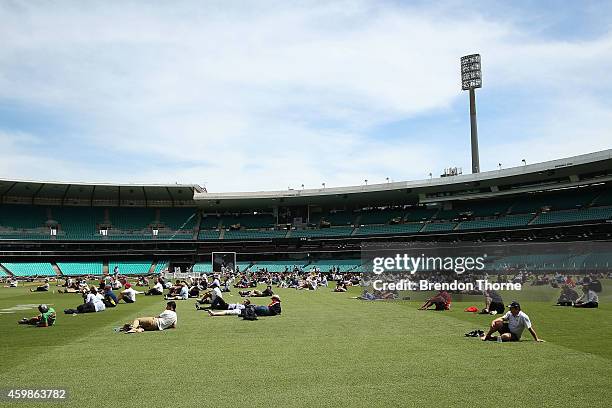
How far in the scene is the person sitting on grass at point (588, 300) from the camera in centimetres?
2025

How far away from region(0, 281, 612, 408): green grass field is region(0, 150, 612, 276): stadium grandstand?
1671 inches

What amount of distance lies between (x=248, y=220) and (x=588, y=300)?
5738 cm

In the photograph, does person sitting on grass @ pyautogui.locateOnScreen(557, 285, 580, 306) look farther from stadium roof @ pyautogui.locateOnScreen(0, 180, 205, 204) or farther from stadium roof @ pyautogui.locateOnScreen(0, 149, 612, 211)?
stadium roof @ pyautogui.locateOnScreen(0, 180, 205, 204)

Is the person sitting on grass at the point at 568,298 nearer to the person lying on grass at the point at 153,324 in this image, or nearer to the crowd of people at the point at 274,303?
the crowd of people at the point at 274,303

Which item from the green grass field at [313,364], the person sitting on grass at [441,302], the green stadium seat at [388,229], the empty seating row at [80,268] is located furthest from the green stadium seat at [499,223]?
the empty seating row at [80,268]

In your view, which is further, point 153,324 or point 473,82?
point 473,82

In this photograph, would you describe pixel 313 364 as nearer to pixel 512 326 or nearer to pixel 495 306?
pixel 512 326

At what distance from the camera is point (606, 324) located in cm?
1488

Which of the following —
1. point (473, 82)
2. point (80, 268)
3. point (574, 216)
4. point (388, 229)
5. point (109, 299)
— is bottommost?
point (80, 268)

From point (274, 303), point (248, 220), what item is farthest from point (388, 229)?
point (274, 303)

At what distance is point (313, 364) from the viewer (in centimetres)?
A: 923

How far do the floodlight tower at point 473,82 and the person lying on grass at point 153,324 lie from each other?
208 ft

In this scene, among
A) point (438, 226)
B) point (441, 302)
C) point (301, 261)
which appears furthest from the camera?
point (301, 261)

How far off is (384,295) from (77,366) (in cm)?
1765
